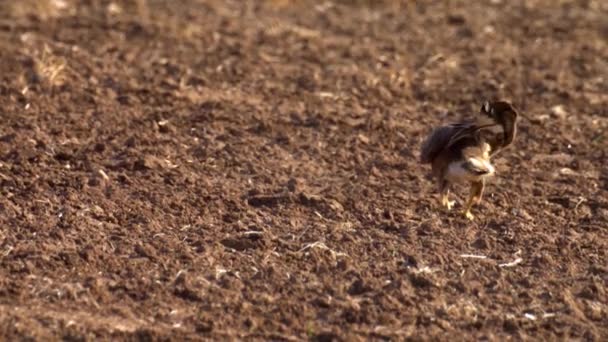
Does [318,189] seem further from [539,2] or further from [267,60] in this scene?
[539,2]

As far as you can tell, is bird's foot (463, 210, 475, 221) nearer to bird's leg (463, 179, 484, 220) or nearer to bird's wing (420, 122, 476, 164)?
bird's leg (463, 179, 484, 220)

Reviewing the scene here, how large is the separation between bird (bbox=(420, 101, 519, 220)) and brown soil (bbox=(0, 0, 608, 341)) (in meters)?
0.22

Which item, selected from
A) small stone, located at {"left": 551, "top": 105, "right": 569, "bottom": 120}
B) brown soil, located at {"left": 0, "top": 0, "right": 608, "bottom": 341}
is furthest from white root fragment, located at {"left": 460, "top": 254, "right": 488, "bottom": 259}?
small stone, located at {"left": 551, "top": 105, "right": 569, "bottom": 120}

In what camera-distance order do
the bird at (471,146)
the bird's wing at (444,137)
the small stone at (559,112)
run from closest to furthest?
1. the bird at (471,146)
2. the bird's wing at (444,137)
3. the small stone at (559,112)

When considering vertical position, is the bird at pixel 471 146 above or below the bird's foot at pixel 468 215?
above

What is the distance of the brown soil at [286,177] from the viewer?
21.3 feet

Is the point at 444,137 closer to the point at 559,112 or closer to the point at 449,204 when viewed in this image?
the point at 449,204

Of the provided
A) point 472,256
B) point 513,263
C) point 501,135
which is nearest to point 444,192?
A: point 501,135

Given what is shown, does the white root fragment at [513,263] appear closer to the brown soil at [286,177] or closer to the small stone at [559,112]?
the brown soil at [286,177]

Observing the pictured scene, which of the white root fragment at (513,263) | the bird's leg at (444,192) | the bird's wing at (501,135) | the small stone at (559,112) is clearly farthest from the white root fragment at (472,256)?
the small stone at (559,112)

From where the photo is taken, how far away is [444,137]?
7.92m

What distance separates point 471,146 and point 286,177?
4.41 feet

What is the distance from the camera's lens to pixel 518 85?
35.7 feet

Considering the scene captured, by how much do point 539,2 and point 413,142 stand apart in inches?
215
